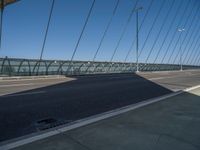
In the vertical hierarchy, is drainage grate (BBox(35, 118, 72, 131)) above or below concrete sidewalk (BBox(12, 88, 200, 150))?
below

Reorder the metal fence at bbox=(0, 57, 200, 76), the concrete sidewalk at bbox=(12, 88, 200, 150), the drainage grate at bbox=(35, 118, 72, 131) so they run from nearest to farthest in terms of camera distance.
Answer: the concrete sidewalk at bbox=(12, 88, 200, 150)
the drainage grate at bbox=(35, 118, 72, 131)
the metal fence at bbox=(0, 57, 200, 76)

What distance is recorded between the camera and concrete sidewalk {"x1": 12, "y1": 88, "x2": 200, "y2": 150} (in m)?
3.98

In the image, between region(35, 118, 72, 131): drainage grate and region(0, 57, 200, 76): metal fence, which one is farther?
region(0, 57, 200, 76): metal fence

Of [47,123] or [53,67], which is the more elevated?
[53,67]

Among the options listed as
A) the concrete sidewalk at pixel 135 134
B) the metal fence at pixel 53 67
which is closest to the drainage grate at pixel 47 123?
the concrete sidewalk at pixel 135 134

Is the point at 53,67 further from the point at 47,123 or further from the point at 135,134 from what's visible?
the point at 135,134

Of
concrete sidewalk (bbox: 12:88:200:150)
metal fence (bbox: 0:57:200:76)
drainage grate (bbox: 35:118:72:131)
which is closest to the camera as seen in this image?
concrete sidewalk (bbox: 12:88:200:150)

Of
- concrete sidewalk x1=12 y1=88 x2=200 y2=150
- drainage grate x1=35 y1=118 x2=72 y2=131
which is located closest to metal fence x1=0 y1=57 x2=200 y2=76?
drainage grate x1=35 y1=118 x2=72 y2=131

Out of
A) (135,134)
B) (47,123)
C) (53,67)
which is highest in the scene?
(53,67)

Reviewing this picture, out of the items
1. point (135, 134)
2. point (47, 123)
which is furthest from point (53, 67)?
point (135, 134)

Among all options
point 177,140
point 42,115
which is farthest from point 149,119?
point 42,115

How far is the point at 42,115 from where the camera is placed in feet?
21.0

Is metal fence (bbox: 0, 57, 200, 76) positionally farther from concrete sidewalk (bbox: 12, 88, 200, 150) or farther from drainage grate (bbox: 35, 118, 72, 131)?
concrete sidewalk (bbox: 12, 88, 200, 150)

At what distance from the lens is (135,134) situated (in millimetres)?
4594
